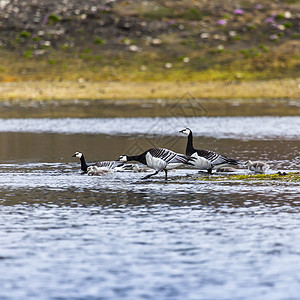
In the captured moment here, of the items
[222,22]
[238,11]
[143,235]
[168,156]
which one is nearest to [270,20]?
[238,11]

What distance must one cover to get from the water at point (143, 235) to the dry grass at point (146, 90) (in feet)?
86.8

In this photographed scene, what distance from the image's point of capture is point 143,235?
12.4 metres

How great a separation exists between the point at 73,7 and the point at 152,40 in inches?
452

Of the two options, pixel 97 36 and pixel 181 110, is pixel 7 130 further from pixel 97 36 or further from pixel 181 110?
pixel 97 36

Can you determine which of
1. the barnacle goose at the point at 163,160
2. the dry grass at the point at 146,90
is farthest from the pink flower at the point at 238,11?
the barnacle goose at the point at 163,160

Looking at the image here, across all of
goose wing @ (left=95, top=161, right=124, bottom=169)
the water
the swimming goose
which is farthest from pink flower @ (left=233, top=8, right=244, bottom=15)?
goose wing @ (left=95, top=161, right=124, bottom=169)

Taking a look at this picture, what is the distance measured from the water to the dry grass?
26.5 meters

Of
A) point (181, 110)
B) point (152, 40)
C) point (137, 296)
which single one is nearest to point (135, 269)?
point (137, 296)

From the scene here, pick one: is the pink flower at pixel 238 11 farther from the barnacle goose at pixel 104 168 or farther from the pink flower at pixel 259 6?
the barnacle goose at pixel 104 168

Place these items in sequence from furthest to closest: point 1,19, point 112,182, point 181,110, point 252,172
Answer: point 1,19
point 181,110
point 252,172
point 112,182

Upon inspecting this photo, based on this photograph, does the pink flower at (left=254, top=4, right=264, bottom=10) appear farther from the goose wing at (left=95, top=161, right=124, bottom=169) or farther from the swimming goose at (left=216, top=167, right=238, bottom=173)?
the goose wing at (left=95, top=161, right=124, bottom=169)

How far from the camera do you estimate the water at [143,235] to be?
9797 millimetres

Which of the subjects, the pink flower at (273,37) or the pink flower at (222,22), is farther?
the pink flower at (222,22)

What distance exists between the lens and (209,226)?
1297 centimetres
